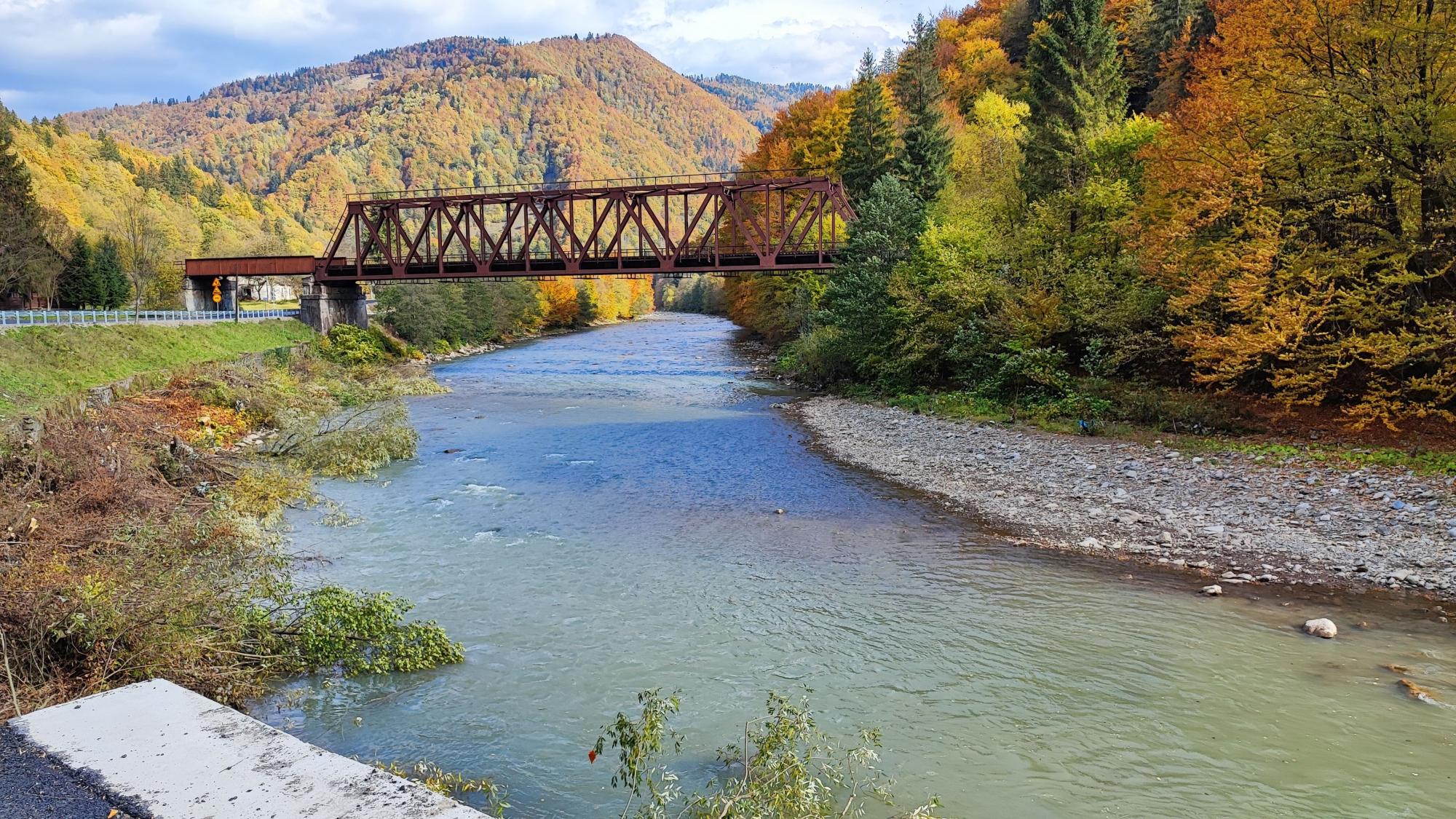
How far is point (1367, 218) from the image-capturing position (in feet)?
71.5

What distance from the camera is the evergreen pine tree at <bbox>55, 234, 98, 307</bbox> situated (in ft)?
197

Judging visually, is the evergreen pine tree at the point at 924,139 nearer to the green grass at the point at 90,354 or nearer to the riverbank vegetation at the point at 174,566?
the riverbank vegetation at the point at 174,566

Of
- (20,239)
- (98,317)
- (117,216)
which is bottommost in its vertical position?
(98,317)

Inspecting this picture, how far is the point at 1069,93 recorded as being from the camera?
43.2m

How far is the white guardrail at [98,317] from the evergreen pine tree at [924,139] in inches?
1670

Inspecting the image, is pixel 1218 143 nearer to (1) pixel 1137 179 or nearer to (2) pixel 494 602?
(1) pixel 1137 179

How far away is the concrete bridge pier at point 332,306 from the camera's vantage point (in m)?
62.2

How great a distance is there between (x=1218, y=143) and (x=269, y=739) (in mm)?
28052

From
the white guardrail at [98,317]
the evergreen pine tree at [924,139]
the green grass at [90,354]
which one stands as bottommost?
Answer: the green grass at [90,354]

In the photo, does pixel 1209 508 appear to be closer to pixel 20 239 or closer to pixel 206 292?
pixel 20 239

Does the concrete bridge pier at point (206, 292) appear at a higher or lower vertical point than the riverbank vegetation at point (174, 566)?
higher

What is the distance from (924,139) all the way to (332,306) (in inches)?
1701

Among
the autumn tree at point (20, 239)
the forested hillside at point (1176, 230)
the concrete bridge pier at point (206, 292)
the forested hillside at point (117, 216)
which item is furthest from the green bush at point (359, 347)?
the forested hillside at point (1176, 230)

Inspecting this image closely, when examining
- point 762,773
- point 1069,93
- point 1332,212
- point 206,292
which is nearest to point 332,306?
point 206,292
